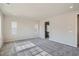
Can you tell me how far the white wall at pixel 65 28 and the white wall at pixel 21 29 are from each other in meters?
1.73

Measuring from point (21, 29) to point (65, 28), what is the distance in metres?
3.13

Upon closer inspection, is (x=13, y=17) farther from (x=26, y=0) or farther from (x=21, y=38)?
(x=26, y=0)

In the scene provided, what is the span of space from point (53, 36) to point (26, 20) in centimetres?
248

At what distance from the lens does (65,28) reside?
423 cm

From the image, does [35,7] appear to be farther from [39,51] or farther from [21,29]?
[21,29]

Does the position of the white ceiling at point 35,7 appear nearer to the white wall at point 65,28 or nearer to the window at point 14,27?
the white wall at point 65,28

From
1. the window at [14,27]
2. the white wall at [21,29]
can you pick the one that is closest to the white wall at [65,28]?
the white wall at [21,29]

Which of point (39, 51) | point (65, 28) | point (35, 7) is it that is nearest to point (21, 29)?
point (39, 51)

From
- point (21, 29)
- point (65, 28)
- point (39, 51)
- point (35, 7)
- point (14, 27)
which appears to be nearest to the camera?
point (35, 7)

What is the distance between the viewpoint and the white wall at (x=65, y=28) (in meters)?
3.77

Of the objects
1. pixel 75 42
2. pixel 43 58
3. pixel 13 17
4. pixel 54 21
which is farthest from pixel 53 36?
pixel 43 58

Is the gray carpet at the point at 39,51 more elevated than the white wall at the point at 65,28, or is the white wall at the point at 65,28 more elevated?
the white wall at the point at 65,28

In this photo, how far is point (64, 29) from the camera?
431 centimetres

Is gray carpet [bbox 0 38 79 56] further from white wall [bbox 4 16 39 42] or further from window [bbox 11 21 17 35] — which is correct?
window [bbox 11 21 17 35]
